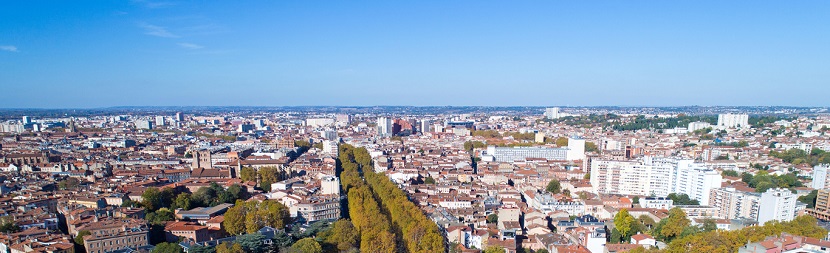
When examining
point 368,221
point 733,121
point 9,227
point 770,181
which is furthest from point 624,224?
point 733,121

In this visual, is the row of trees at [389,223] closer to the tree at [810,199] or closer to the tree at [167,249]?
the tree at [167,249]

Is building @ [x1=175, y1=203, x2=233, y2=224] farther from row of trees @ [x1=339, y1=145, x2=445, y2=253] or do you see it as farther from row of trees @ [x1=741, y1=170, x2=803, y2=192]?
row of trees @ [x1=741, y1=170, x2=803, y2=192]

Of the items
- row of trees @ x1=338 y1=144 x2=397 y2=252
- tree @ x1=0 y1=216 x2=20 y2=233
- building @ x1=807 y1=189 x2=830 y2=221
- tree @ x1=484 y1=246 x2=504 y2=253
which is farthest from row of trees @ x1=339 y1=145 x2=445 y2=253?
building @ x1=807 y1=189 x2=830 y2=221

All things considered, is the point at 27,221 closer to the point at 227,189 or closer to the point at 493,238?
the point at 227,189

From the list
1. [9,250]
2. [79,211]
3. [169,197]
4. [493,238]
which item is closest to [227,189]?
[169,197]

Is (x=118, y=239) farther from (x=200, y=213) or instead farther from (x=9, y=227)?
(x=9, y=227)

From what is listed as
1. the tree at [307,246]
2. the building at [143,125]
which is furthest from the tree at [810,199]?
the building at [143,125]
